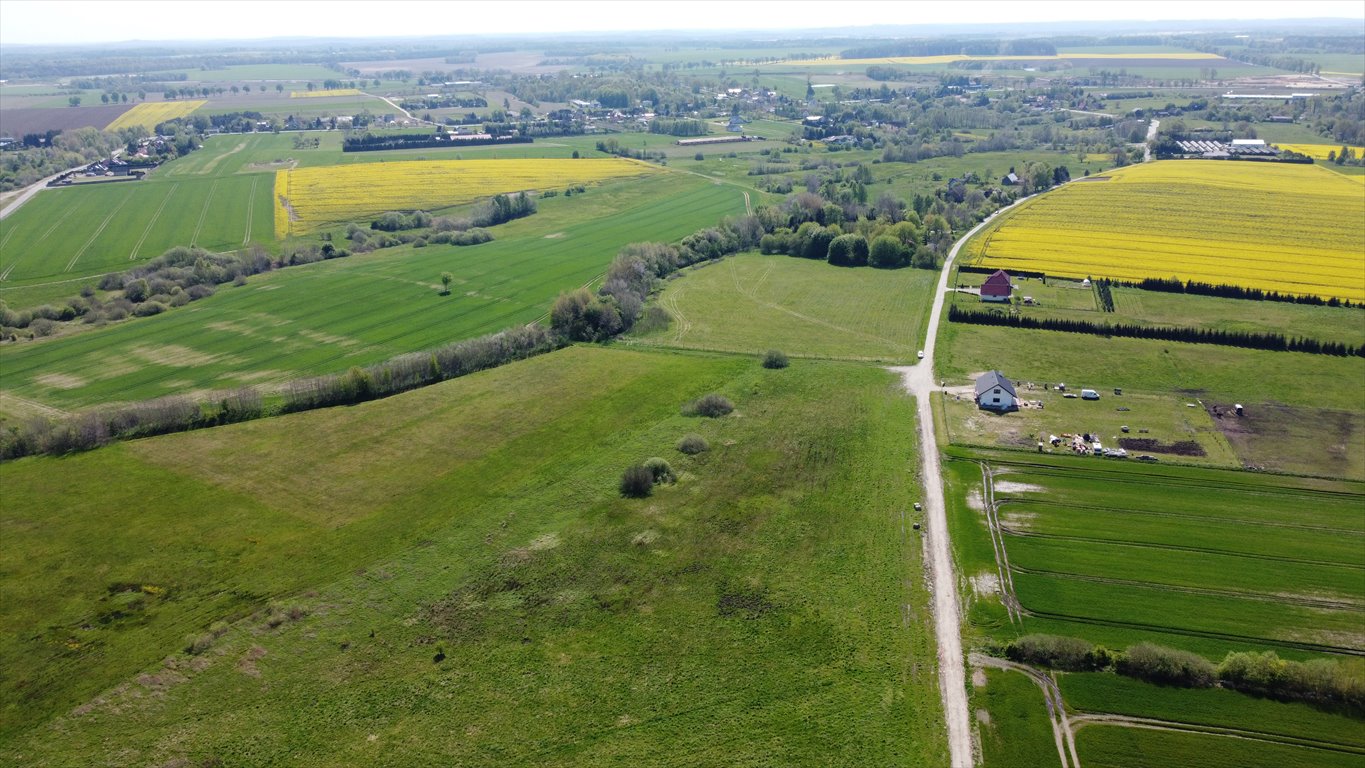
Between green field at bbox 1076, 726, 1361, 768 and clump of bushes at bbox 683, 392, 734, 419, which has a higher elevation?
clump of bushes at bbox 683, 392, 734, 419

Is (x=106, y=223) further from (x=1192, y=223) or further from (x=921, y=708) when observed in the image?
(x=1192, y=223)

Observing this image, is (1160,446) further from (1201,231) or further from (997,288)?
(1201,231)

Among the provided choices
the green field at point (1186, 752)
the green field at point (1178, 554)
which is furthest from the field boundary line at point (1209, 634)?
the green field at point (1186, 752)

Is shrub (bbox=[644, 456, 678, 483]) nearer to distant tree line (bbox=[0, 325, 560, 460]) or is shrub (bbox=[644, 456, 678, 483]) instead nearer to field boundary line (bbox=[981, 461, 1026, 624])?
field boundary line (bbox=[981, 461, 1026, 624])

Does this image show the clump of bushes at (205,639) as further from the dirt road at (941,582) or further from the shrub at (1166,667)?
the shrub at (1166,667)

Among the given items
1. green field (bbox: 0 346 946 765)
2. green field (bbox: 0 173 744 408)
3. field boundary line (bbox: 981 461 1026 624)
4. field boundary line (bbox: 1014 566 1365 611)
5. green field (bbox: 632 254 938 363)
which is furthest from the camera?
green field (bbox: 632 254 938 363)

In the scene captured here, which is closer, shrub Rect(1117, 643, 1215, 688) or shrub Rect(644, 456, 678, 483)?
shrub Rect(1117, 643, 1215, 688)

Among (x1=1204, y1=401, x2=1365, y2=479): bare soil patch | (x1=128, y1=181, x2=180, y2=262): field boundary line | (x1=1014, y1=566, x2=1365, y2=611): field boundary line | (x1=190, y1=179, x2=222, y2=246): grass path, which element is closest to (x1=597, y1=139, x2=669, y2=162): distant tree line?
(x1=190, y1=179, x2=222, y2=246): grass path

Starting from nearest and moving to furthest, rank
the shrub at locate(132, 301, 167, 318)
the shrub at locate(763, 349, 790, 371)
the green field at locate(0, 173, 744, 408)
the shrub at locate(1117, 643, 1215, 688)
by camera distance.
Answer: the shrub at locate(1117, 643, 1215, 688)
the green field at locate(0, 173, 744, 408)
the shrub at locate(763, 349, 790, 371)
the shrub at locate(132, 301, 167, 318)
